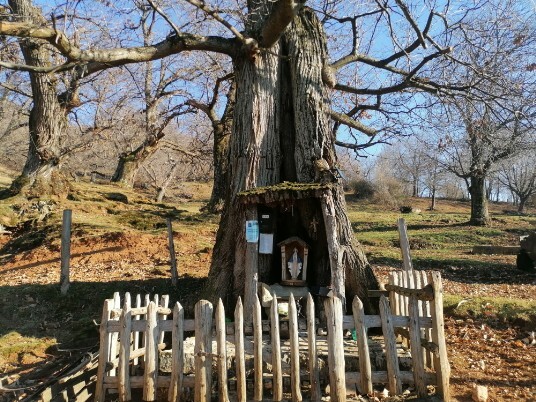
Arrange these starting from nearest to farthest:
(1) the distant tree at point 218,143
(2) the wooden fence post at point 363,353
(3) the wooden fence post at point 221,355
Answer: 1. (3) the wooden fence post at point 221,355
2. (2) the wooden fence post at point 363,353
3. (1) the distant tree at point 218,143

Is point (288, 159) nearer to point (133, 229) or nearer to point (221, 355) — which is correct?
point (221, 355)

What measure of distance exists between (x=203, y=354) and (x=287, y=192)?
2.72 m

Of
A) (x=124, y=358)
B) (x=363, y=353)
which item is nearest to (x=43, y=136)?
(x=124, y=358)

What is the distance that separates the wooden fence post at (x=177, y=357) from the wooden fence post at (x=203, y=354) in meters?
0.18

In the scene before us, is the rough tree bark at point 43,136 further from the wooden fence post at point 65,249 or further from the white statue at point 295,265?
the white statue at point 295,265

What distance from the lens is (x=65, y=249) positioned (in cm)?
842

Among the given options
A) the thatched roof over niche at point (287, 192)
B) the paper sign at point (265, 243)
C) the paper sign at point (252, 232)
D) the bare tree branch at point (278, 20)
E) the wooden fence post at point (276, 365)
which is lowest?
the wooden fence post at point (276, 365)

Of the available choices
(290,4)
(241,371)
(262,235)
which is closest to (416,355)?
(241,371)

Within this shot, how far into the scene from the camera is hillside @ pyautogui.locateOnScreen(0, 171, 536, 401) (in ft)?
21.3

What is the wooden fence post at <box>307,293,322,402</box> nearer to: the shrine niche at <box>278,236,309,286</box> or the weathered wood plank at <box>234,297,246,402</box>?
the weathered wood plank at <box>234,297,246,402</box>

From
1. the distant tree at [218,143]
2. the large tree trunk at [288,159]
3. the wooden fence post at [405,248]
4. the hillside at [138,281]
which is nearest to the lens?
the hillside at [138,281]

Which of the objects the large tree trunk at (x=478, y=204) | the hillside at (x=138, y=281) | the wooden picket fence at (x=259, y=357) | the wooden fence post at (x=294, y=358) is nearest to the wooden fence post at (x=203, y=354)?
the wooden picket fence at (x=259, y=357)

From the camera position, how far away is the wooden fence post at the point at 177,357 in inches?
193

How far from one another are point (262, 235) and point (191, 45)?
370 cm
